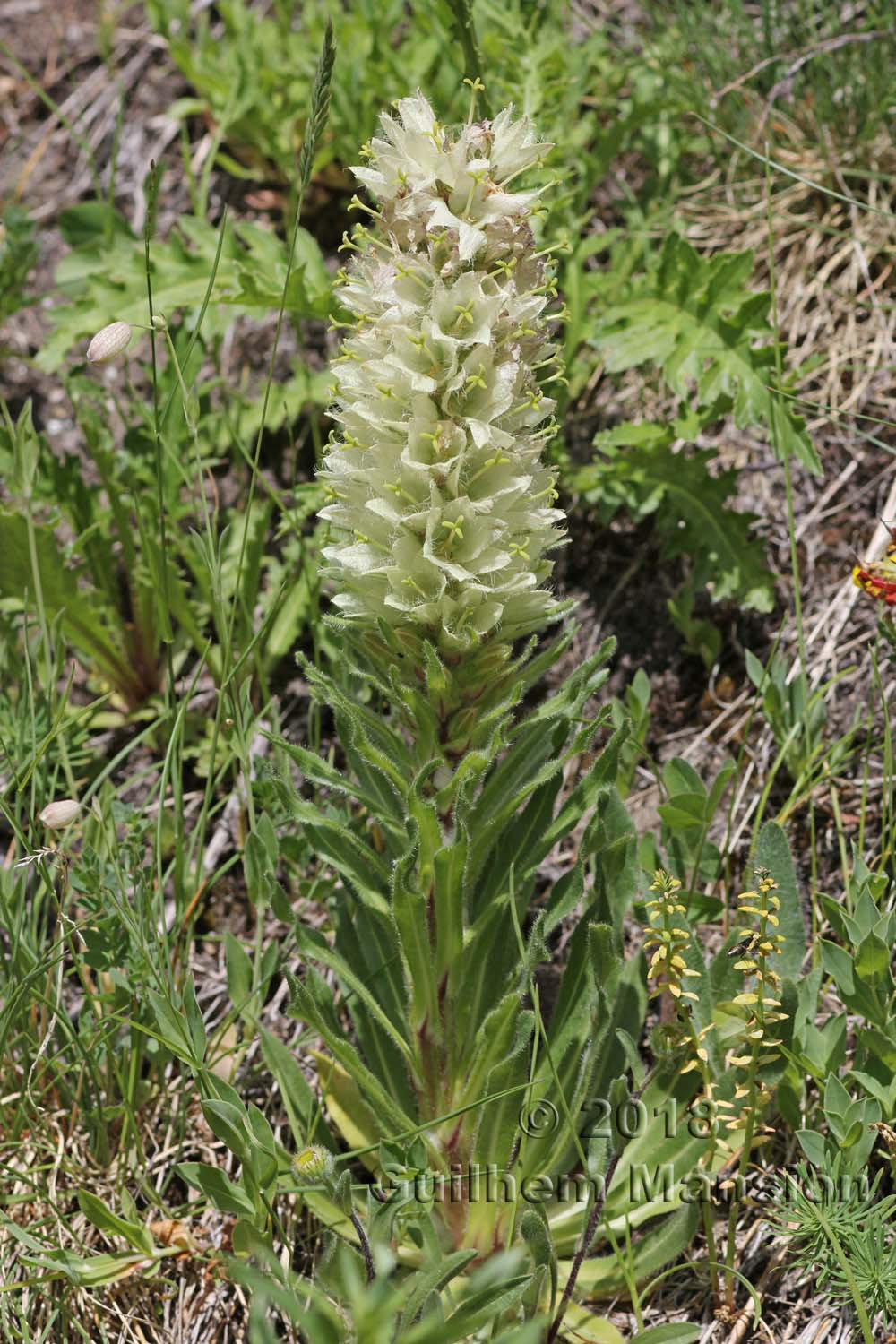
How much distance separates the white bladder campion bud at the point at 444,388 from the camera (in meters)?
2.09

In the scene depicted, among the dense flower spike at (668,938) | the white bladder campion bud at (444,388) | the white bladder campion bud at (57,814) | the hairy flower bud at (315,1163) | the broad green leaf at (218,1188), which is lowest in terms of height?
the broad green leaf at (218,1188)

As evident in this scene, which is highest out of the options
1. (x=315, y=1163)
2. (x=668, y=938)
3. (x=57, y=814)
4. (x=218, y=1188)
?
(x=57, y=814)

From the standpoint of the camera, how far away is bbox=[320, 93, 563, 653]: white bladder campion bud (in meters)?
2.09

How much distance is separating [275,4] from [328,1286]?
4039 millimetres

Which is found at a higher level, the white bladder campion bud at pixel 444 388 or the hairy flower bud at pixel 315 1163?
the white bladder campion bud at pixel 444 388

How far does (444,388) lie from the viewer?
6.89 feet

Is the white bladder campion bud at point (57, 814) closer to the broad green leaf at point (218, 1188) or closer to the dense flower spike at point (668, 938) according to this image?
the broad green leaf at point (218, 1188)

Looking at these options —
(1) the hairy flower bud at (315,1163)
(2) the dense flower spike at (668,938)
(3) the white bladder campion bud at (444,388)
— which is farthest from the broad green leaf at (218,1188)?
(3) the white bladder campion bud at (444,388)

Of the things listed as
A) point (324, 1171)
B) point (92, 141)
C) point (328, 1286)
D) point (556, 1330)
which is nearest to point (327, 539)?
point (324, 1171)

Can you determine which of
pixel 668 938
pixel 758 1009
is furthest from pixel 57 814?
pixel 758 1009

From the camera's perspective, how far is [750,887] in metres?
2.73

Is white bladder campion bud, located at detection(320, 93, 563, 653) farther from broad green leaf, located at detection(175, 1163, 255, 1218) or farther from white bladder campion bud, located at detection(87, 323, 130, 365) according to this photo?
broad green leaf, located at detection(175, 1163, 255, 1218)

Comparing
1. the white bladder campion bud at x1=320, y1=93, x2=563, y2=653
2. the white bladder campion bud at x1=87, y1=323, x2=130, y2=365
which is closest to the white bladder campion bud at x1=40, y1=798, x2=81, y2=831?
the white bladder campion bud at x1=320, y1=93, x2=563, y2=653

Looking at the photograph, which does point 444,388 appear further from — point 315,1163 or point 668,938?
point 315,1163
